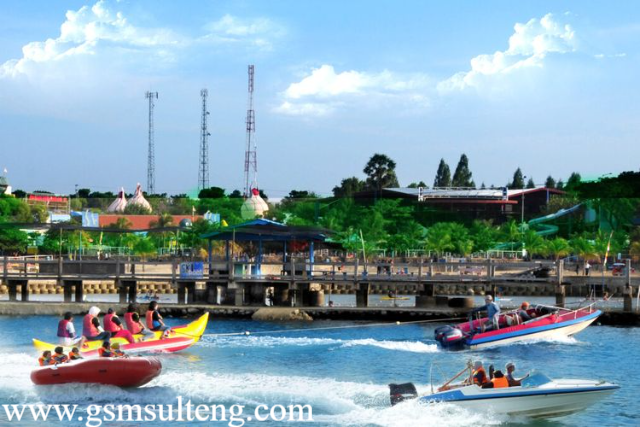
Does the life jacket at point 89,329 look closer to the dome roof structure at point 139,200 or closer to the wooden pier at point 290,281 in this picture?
the wooden pier at point 290,281

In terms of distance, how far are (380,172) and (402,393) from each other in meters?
151

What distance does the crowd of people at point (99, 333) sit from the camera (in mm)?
30406

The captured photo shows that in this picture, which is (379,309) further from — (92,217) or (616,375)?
(92,217)

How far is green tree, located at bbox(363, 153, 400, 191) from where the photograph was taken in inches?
6959

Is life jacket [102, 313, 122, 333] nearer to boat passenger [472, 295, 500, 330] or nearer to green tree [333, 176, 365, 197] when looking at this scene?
boat passenger [472, 295, 500, 330]

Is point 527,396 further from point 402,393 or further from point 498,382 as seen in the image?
point 402,393

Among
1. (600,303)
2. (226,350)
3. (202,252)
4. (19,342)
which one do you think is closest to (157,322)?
(226,350)

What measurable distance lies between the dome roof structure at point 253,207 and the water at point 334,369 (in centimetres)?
9697

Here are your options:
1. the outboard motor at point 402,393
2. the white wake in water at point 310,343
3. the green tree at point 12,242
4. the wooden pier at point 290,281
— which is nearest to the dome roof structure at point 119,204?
the green tree at point 12,242

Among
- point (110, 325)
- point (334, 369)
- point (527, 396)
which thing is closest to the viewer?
point (527, 396)

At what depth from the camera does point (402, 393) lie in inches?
1051

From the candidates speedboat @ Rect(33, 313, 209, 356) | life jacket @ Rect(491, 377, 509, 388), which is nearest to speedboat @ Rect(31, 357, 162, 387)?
speedboat @ Rect(33, 313, 209, 356)

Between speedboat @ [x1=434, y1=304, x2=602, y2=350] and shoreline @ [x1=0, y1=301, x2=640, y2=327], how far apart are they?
19.1 feet

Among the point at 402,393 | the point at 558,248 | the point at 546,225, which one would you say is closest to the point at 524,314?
the point at 402,393
